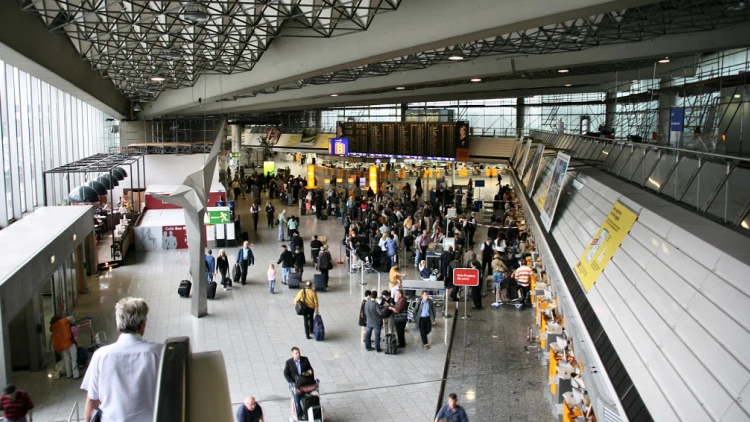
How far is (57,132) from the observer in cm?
2656

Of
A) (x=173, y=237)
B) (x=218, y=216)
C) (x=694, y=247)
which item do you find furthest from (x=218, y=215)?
A: (x=694, y=247)

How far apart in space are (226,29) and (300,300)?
6623 mm

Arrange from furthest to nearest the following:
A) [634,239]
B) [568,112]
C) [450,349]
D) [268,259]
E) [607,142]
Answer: [568,112], [268,259], [607,142], [450,349], [634,239]

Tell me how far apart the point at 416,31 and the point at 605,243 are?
610cm

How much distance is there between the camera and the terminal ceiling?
37.7ft

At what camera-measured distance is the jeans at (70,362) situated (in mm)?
11141

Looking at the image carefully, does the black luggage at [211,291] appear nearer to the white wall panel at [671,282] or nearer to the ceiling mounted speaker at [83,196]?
the ceiling mounted speaker at [83,196]

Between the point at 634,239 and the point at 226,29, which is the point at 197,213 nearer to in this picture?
the point at 226,29

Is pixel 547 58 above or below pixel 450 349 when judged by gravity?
above

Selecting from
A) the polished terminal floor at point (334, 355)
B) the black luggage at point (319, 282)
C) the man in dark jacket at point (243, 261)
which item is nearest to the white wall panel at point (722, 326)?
the polished terminal floor at point (334, 355)

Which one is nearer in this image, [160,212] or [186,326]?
[186,326]

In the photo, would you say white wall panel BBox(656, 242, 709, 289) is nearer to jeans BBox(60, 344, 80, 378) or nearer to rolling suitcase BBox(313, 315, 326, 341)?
rolling suitcase BBox(313, 315, 326, 341)

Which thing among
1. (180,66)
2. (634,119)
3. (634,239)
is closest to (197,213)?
(180,66)

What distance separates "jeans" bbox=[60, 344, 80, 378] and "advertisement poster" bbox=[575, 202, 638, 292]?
8.12 m
